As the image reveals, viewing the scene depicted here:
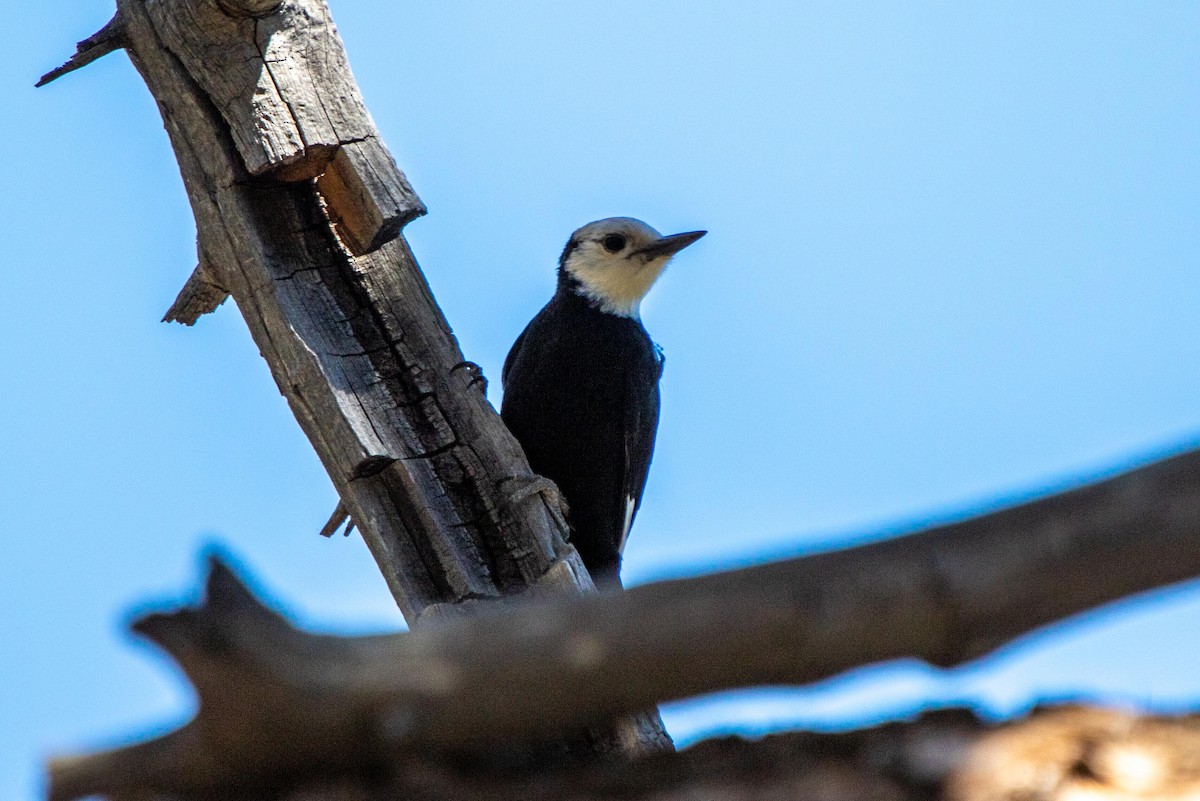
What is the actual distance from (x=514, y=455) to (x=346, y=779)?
1983mm

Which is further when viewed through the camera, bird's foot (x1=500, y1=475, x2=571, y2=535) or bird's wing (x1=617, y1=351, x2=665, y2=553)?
bird's wing (x1=617, y1=351, x2=665, y2=553)

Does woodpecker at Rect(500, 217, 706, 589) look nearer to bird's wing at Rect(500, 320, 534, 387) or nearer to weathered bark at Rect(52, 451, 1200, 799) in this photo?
bird's wing at Rect(500, 320, 534, 387)

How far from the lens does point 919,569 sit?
4.04 feet

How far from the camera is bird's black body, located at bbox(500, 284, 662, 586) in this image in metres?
4.25

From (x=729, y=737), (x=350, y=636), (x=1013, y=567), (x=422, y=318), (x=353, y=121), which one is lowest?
(x=729, y=737)

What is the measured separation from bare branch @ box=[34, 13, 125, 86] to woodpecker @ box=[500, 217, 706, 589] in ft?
5.58

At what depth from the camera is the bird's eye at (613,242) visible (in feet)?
15.9

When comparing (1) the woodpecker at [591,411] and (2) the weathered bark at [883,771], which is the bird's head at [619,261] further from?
(2) the weathered bark at [883,771]

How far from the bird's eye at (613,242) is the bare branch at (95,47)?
198cm

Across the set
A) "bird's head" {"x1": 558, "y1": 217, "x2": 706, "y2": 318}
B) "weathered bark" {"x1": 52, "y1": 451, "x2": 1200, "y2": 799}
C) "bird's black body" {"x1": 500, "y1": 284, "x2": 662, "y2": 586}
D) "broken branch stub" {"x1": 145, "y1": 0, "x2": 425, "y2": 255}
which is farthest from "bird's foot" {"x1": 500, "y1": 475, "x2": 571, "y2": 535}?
"weathered bark" {"x1": 52, "y1": 451, "x2": 1200, "y2": 799}

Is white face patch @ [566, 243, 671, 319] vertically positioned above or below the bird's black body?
above

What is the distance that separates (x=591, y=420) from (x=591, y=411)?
3cm

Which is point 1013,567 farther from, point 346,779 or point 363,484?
point 363,484

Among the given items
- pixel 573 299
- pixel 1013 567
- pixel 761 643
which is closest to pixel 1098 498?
pixel 1013 567
